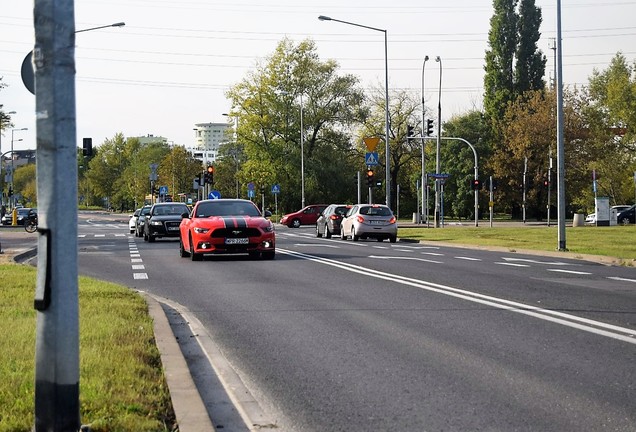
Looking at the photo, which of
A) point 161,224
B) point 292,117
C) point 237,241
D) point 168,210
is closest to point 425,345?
point 237,241

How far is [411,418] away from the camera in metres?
6.01

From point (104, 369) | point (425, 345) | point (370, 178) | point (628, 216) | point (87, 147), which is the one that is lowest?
point (628, 216)

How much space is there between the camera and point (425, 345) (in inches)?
355

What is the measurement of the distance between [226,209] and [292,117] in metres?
60.6

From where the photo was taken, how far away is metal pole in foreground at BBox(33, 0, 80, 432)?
5.00 meters

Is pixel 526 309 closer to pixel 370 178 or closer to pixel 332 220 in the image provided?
pixel 332 220

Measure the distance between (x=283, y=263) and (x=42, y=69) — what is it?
1721 cm

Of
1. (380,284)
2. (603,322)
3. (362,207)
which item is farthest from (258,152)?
(603,322)

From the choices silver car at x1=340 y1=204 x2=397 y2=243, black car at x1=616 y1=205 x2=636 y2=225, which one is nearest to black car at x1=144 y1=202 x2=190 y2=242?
silver car at x1=340 y1=204 x2=397 y2=243

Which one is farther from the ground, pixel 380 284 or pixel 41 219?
pixel 41 219

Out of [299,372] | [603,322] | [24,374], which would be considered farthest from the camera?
[603,322]

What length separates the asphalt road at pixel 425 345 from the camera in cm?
619

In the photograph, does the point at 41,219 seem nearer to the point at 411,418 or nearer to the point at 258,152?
the point at 411,418

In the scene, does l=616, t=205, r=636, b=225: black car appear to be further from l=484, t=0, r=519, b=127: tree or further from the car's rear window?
the car's rear window
